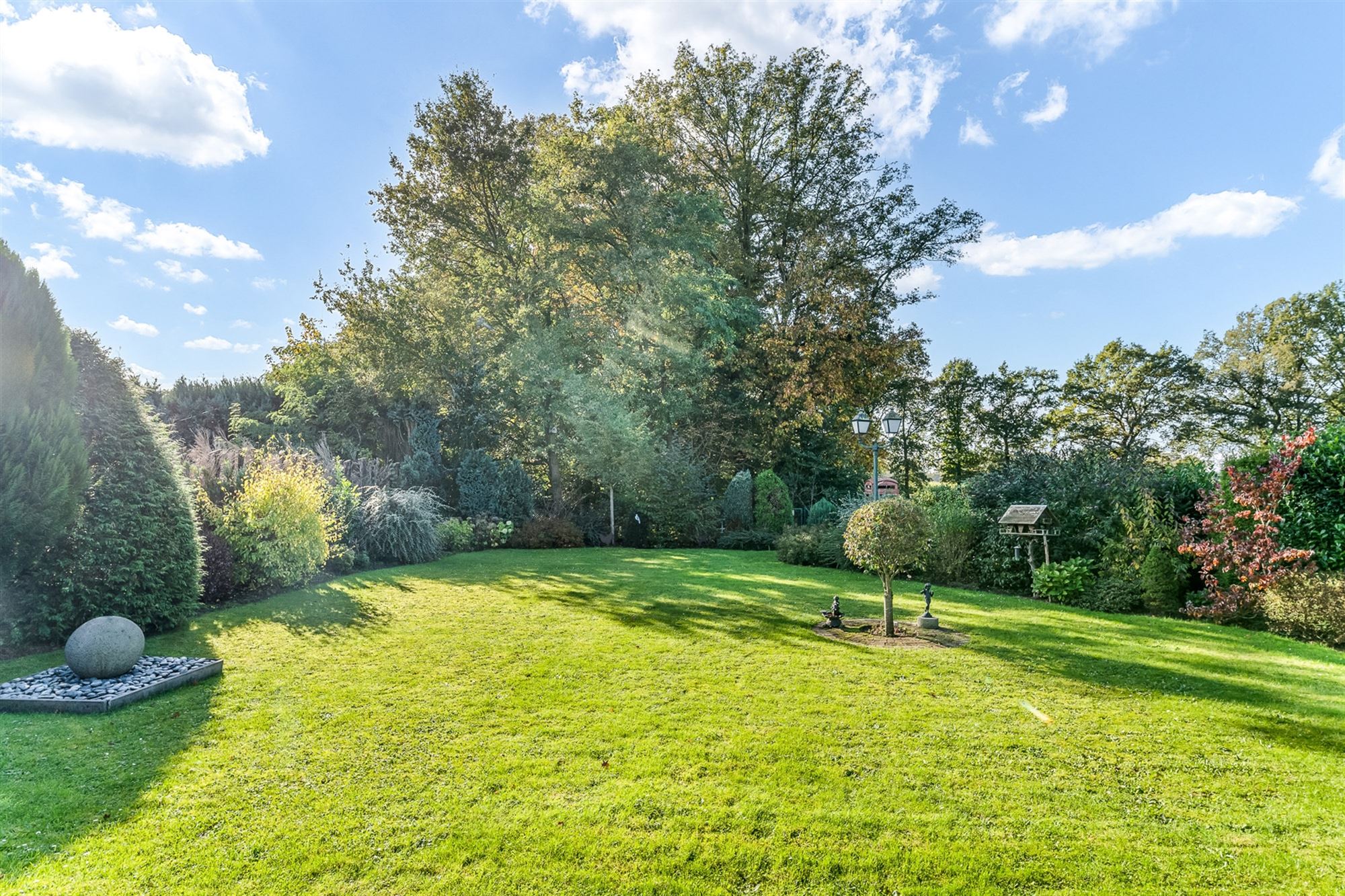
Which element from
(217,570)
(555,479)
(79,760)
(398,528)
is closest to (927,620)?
(79,760)

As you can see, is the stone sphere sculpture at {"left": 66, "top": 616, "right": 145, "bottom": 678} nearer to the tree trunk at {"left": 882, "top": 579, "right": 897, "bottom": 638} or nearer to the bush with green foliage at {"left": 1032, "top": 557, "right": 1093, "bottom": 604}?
the tree trunk at {"left": 882, "top": 579, "right": 897, "bottom": 638}

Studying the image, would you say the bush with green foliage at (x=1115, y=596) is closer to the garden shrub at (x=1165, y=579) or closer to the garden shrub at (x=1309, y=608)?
the garden shrub at (x=1165, y=579)

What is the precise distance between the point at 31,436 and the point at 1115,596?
40.3ft

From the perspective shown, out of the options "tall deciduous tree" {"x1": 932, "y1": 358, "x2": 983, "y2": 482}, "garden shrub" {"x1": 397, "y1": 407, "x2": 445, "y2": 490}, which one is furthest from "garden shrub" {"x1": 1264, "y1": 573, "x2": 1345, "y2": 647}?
"tall deciduous tree" {"x1": 932, "y1": 358, "x2": 983, "y2": 482}

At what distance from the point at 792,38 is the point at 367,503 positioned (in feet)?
60.5

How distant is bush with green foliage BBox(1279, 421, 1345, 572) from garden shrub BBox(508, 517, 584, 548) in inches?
513

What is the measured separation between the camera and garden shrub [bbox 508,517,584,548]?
1515cm

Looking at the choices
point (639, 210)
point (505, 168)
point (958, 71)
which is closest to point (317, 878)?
point (958, 71)

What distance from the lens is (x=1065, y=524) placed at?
923cm

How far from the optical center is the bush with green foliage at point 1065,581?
8.55 meters

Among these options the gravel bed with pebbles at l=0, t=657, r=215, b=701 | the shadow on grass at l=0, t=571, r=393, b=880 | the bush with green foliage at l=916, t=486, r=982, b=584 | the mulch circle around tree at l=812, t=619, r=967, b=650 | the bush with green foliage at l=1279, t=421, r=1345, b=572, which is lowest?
the shadow on grass at l=0, t=571, r=393, b=880

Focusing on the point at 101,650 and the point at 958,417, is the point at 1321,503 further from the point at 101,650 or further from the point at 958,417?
the point at 958,417

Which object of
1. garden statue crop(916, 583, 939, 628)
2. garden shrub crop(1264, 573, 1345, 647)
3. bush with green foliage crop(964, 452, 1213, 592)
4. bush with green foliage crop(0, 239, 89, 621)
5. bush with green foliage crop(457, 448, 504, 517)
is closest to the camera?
bush with green foliage crop(0, 239, 89, 621)

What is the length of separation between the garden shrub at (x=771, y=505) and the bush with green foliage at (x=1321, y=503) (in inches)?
410
